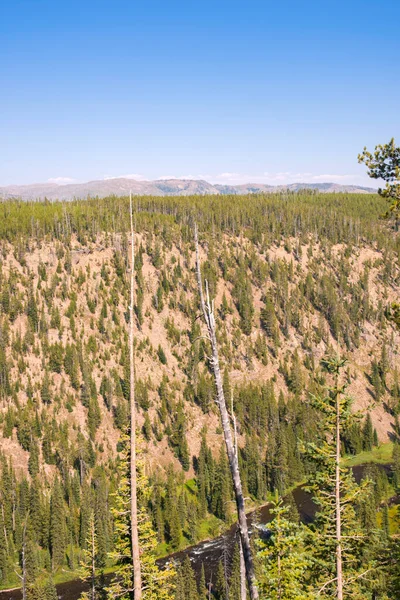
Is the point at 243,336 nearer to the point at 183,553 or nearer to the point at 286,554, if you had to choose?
the point at 183,553

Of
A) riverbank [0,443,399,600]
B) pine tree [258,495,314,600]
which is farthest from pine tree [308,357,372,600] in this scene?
riverbank [0,443,399,600]

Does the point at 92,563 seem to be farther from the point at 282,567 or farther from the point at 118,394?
the point at 118,394

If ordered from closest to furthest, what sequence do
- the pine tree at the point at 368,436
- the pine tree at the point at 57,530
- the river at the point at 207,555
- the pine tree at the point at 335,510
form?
the pine tree at the point at 335,510, the river at the point at 207,555, the pine tree at the point at 57,530, the pine tree at the point at 368,436

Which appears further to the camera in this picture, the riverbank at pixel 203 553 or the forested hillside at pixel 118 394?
the forested hillside at pixel 118 394

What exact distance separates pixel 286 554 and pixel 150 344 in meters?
152

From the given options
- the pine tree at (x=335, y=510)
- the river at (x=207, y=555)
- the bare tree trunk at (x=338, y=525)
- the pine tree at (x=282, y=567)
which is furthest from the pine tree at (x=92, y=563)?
the river at (x=207, y=555)

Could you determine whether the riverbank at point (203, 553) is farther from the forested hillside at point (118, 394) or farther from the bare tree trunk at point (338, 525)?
the bare tree trunk at point (338, 525)

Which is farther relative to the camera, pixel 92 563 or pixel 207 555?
pixel 207 555

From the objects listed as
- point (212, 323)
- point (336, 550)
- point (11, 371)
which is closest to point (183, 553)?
point (11, 371)

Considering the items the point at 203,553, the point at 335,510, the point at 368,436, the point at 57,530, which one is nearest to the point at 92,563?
the point at 335,510

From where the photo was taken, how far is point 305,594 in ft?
63.8

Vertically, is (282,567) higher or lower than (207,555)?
higher

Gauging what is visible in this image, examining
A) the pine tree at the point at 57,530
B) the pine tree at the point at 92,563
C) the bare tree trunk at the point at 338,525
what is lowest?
the pine tree at the point at 57,530

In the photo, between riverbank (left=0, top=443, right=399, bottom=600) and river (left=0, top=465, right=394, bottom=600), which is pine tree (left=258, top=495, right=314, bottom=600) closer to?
riverbank (left=0, top=443, right=399, bottom=600)
